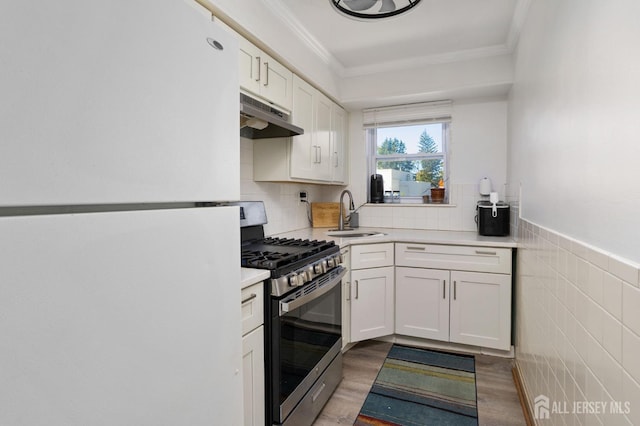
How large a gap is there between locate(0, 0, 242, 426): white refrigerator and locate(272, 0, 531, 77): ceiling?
1692mm

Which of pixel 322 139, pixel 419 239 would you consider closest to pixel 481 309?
pixel 419 239

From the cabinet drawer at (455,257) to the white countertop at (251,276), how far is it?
1578mm

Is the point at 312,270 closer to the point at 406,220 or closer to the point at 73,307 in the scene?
the point at 73,307

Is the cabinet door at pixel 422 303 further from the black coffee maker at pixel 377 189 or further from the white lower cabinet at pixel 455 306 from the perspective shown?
the black coffee maker at pixel 377 189

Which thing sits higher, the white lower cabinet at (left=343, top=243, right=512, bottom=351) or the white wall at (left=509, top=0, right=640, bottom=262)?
the white wall at (left=509, top=0, right=640, bottom=262)

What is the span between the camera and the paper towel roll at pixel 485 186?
304cm

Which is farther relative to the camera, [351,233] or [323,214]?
[323,214]

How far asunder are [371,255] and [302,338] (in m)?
1.15

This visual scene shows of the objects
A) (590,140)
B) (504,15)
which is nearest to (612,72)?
(590,140)

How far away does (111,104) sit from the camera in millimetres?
570

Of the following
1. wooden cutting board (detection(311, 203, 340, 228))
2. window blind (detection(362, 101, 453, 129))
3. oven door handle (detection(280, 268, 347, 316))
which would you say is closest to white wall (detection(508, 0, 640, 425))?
oven door handle (detection(280, 268, 347, 316))

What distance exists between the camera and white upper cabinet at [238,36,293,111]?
185 centimetres

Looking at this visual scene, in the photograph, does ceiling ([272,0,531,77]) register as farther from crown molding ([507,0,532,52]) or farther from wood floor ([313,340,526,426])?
wood floor ([313,340,526,426])

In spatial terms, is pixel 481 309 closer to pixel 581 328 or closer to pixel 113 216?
pixel 581 328
